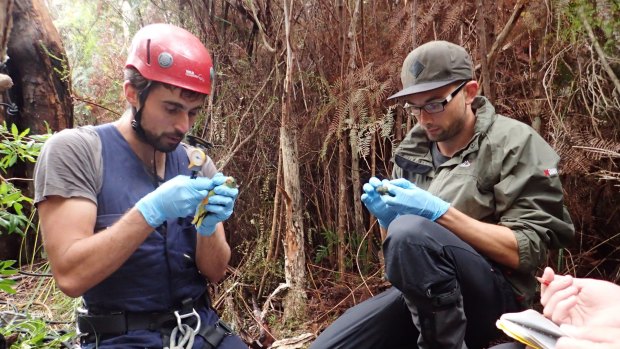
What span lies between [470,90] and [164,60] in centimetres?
131

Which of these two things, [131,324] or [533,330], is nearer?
[533,330]

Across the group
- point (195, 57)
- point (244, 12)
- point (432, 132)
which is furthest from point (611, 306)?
point (244, 12)

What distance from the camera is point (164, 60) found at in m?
1.73

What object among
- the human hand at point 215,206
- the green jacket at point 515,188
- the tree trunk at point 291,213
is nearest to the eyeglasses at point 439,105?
the green jacket at point 515,188

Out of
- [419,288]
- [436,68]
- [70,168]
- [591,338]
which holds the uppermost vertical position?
[436,68]

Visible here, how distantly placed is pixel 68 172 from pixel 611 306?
64.7 inches

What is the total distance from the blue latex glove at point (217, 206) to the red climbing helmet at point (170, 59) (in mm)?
391

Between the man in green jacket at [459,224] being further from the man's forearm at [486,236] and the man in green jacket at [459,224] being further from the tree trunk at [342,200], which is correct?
the tree trunk at [342,200]

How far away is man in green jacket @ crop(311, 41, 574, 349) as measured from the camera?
1.71 m

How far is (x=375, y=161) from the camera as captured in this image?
314 centimetres

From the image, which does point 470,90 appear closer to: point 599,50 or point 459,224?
point 459,224

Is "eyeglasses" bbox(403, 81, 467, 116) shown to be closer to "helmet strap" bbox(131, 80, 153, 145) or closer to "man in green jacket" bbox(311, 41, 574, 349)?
"man in green jacket" bbox(311, 41, 574, 349)

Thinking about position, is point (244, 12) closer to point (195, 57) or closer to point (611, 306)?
point (195, 57)

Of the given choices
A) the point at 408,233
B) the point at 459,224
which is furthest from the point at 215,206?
the point at 459,224
